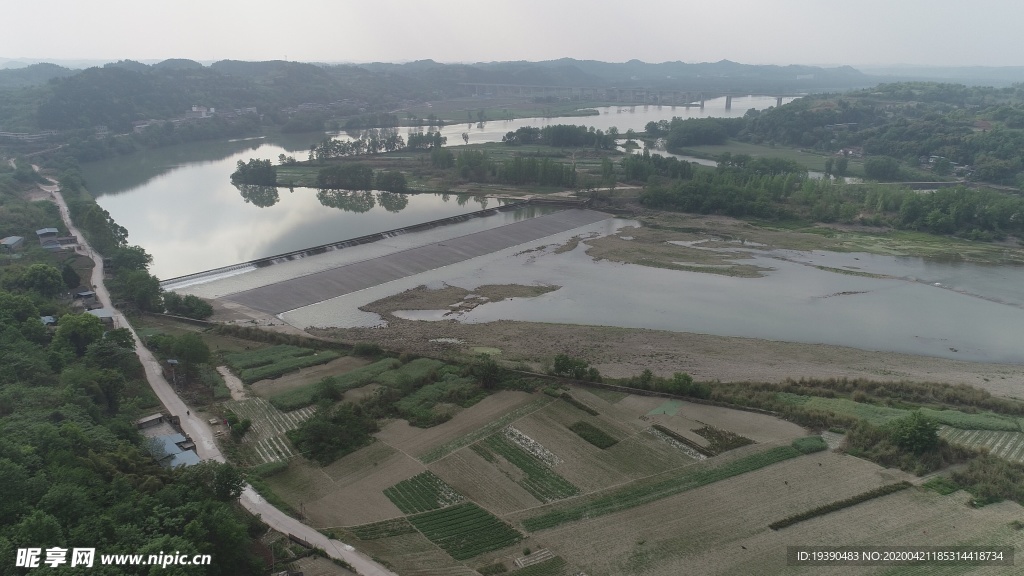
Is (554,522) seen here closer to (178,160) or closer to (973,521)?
(973,521)

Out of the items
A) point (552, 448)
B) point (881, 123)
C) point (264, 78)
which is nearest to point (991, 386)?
point (552, 448)

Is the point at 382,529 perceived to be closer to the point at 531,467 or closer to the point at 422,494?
the point at 422,494

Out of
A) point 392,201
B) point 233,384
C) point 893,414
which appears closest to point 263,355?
point 233,384

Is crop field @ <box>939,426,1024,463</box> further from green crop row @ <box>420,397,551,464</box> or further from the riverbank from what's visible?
green crop row @ <box>420,397,551,464</box>

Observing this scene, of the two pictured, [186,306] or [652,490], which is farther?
[186,306]

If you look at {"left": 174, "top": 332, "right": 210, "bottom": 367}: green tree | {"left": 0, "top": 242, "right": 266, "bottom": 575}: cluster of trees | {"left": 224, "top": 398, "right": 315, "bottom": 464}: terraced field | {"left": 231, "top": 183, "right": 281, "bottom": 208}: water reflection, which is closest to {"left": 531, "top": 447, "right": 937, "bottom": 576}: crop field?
{"left": 0, "top": 242, "right": 266, "bottom": 575}: cluster of trees

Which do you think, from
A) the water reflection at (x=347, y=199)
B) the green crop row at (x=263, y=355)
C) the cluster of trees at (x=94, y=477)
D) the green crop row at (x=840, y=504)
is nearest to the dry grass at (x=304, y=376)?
the green crop row at (x=263, y=355)
